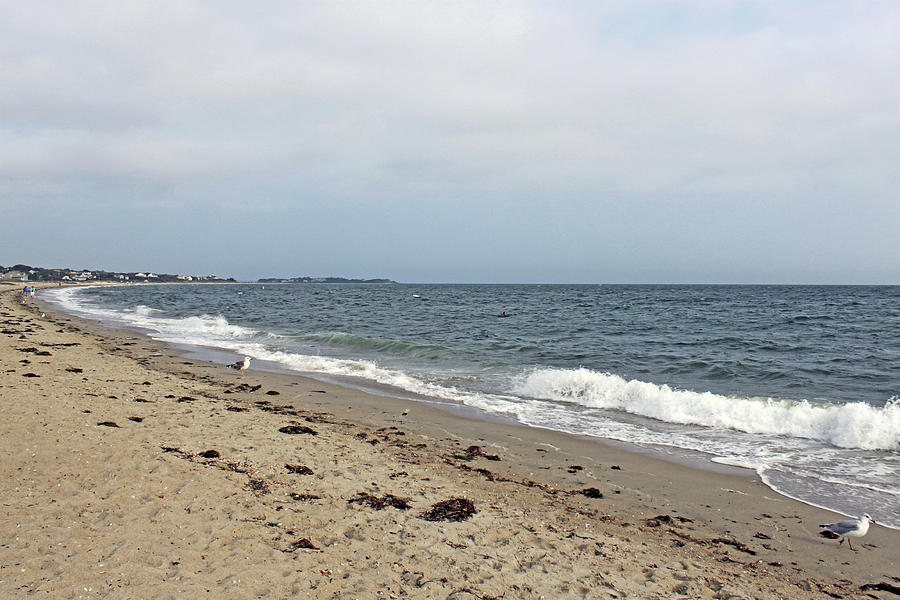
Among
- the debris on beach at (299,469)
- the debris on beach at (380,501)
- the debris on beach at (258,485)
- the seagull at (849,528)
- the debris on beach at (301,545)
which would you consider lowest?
the seagull at (849,528)

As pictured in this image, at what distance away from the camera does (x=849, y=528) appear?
5.70 meters

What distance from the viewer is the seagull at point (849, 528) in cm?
562

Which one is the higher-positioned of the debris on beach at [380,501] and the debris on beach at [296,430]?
the debris on beach at [380,501]

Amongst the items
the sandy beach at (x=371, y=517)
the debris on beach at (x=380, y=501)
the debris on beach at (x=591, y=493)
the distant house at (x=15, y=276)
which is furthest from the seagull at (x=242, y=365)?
the distant house at (x=15, y=276)

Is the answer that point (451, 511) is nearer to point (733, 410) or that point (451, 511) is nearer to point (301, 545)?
point (301, 545)

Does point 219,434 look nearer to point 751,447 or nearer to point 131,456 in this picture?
point 131,456

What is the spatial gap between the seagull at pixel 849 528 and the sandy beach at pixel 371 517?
0.45 feet

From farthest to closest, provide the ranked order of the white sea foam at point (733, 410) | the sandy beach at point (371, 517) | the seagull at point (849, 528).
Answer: the white sea foam at point (733, 410) → the seagull at point (849, 528) → the sandy beach at point (371, 517)

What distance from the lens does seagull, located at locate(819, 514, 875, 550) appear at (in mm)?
5621

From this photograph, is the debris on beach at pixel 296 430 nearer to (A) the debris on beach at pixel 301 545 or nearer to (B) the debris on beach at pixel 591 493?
Answer: (A) the debris on beach at pixel 301 545

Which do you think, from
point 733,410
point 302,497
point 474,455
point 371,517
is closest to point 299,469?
point 302,497

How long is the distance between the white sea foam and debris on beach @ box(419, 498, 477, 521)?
273 inches

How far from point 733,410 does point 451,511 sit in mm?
8151

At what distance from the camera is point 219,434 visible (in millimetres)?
8164
